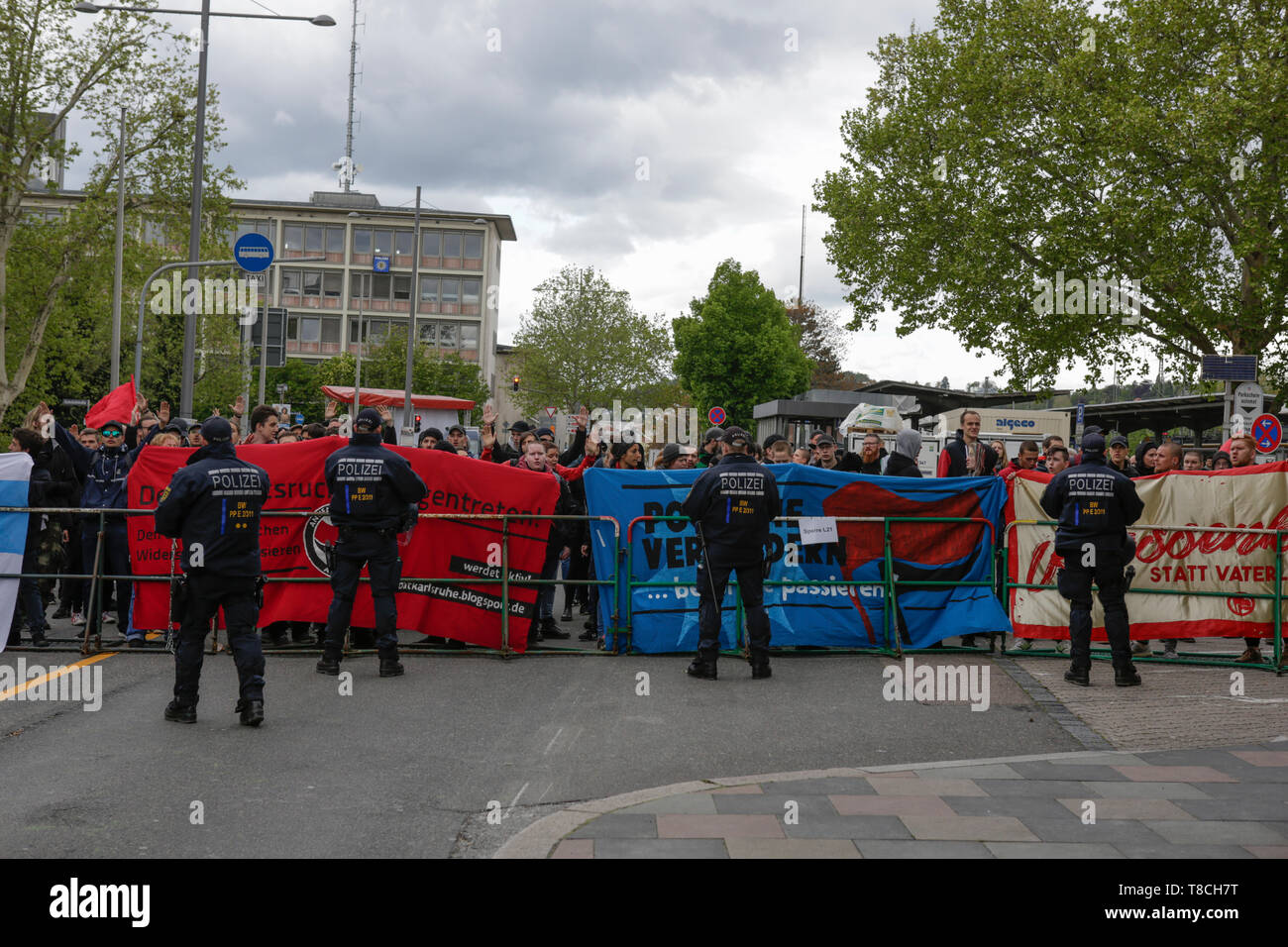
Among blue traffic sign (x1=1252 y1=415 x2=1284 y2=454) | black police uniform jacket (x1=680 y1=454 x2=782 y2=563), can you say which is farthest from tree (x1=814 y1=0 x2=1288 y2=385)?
black police uniform jacket (x1=680 y1=454 x2=782 y2=563)

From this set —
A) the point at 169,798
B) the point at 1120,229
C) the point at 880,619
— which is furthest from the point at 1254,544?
the point at 1120,229

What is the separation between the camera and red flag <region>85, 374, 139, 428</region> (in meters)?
14.0

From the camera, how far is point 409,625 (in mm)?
10258

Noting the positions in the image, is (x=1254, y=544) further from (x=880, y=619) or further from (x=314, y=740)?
(x=314, y=740)

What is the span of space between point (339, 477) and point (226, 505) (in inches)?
54.9

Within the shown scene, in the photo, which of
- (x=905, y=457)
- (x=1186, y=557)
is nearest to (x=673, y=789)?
(x=905, y=457)

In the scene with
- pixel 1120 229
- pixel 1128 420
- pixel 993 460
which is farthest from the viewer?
pixel 1128 420

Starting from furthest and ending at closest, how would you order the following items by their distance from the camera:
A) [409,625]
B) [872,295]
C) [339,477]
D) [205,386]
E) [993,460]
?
[205,386] < [872,295] < [993,460] < [409,625] < [339,477]

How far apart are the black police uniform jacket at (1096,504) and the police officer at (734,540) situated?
7.46 feet

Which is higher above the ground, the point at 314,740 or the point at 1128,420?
the point at 1128,420

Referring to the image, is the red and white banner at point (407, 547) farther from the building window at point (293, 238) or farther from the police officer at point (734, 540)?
the building window at point (293, 238)

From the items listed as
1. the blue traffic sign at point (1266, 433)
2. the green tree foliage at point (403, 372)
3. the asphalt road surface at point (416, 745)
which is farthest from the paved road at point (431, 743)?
the green tree foliage at point (403, 372)

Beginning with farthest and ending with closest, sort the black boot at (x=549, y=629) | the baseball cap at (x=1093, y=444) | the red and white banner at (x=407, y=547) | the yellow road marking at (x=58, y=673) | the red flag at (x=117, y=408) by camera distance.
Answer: the red flag at (x=117, y=408) < the black boot at (x=549, y=629) < the red and white banner at (x=407, y=547) < the baseball cap at (x=1093, y=444) < the yellow road marking at (x=58, y=673)

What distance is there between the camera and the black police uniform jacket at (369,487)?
8.94 m
